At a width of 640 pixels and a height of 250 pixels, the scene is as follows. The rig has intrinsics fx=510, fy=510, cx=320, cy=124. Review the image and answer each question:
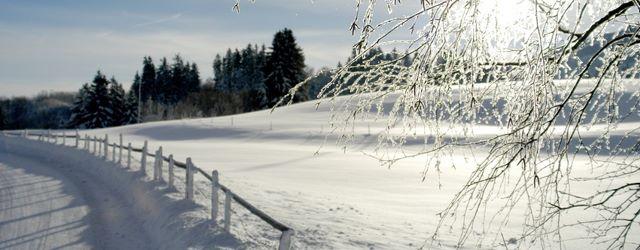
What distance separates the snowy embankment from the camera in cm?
790

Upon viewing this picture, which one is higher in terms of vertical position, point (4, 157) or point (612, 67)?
point (612, 67)

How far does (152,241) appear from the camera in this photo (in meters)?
8.17

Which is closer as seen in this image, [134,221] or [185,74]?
[134,221]

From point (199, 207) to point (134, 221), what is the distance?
4.00 feet

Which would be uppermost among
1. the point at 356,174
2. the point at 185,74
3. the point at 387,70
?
the point at 185,74

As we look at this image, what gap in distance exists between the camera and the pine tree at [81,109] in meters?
76.2

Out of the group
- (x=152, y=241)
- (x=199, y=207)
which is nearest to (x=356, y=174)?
(x=199, y=207)

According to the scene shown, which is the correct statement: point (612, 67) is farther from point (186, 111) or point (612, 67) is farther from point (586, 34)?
point (186, 111)

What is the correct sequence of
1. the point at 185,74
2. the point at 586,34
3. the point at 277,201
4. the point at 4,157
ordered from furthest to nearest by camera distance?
the point at 185,74, the point at 4,157, the point at 277,201, the point at 586,34

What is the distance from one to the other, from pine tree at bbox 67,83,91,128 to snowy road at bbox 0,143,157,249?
65.8 metres

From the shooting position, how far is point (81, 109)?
77.3m

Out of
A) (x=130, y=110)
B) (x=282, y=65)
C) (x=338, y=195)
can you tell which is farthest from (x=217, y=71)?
(x=338, y=195)

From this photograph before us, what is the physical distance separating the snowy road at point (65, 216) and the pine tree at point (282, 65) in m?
50.2

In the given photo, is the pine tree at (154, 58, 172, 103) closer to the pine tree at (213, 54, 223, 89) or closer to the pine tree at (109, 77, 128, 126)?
the pine tree at (213, 54, 223, 89)
